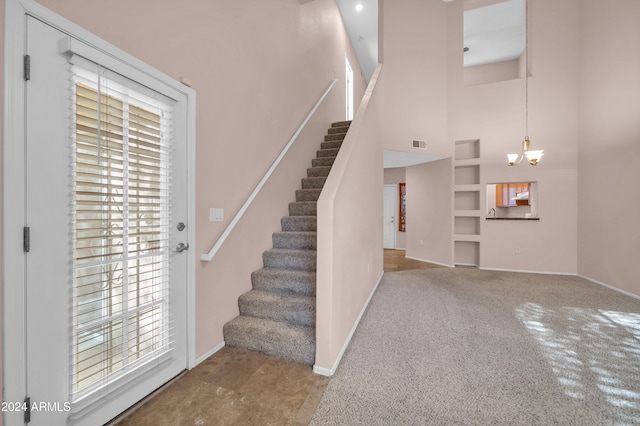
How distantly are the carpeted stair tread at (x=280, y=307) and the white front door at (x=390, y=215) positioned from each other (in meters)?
6.38

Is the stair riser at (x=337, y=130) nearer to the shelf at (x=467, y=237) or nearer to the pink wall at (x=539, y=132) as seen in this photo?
the pink wall at (x=539, y=132)

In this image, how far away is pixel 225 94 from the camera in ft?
7.65

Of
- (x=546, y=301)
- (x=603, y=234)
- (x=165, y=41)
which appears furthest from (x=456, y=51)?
(x=165, y=41)

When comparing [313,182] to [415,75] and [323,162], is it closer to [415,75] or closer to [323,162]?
[323,162]

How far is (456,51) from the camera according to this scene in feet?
18.3

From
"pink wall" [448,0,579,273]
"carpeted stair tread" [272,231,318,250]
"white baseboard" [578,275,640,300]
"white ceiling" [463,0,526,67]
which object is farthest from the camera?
"white ceiling" [463,0,526,67]

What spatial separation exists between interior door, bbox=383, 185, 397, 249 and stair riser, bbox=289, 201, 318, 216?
18.1 feet

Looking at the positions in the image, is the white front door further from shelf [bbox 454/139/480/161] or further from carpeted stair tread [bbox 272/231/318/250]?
carpeted stair tread [bbox 272/231/318/250]

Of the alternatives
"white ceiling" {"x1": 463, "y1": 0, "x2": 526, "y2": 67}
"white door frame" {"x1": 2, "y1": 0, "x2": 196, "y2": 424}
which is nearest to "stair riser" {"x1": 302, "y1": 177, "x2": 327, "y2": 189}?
"white door frame" {"x1": 2, "y1": 0, "x2": 196, "y2": 424}

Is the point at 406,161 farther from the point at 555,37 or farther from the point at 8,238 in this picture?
the point at 8,238

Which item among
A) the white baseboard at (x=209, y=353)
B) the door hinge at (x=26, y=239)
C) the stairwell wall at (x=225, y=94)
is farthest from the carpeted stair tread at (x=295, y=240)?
the door hinge at (x=26, y=239)

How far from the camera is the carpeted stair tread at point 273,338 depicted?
2.08 metres

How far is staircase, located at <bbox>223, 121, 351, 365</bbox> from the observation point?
214 centimetres

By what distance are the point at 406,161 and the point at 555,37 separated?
3.37 m
